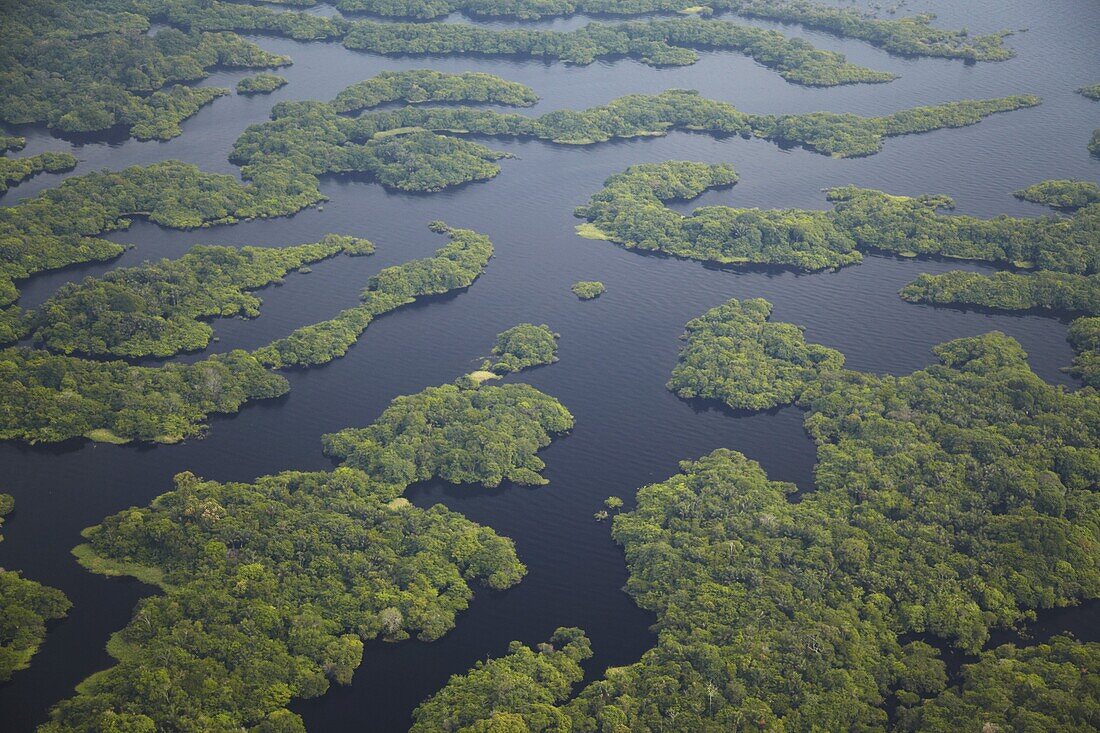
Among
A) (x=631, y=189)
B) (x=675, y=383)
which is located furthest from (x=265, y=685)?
(x=631, y=189)

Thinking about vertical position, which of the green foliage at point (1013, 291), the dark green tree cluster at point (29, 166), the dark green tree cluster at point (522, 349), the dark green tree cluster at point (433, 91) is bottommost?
the dark green tree cluster at point (522, 349)

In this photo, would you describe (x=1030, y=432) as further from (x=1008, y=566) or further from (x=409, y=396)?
(x=409, y=396)

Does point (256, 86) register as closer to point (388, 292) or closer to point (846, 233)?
point (388, 292)

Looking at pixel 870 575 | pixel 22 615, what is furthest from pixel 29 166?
pixel 870 575

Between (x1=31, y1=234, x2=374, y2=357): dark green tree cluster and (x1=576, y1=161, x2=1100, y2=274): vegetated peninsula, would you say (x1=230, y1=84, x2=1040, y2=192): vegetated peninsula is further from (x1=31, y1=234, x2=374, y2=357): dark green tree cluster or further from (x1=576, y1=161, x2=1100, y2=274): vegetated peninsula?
(x1=31, y1=234, x2=374, y2=357): dark green tree cluster

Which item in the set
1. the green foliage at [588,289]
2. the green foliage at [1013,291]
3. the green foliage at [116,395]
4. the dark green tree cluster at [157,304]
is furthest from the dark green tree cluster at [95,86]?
the green foliage at [1013,291]

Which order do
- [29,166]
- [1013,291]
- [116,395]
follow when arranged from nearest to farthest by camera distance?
[116,395]
[1013,291]
[29,166]

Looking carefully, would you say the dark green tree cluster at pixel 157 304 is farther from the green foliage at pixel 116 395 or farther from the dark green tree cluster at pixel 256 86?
the dark green tree cluster at pixel 256 86
